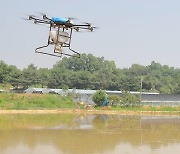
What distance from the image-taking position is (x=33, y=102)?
120 feet

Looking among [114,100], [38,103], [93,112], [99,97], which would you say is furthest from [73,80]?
[93,112]

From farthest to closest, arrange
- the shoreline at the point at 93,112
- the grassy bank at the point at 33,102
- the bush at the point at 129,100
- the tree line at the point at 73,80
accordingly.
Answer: the tree line at the point at 73,80 → the bush at the point at 129,100 → the grassy bank at the point at 33,102 → the shoreline at the point at 93,112

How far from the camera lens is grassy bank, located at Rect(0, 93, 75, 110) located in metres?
34.8

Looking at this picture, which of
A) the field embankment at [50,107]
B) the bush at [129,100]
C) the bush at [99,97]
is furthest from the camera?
the bush at [129,100]

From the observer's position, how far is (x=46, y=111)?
1337 inches

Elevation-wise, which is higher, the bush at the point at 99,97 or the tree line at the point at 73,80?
the tree line at the point at 73,80

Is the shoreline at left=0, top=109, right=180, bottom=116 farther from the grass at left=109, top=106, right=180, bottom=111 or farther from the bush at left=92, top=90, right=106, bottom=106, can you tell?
the bush at left=92, top=90, right=106, bottom=106

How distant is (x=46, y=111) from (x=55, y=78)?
24322 mm

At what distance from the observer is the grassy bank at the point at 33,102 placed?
→ 3485 cm

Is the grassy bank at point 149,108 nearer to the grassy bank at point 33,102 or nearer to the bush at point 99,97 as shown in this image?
the bush at point 99,97

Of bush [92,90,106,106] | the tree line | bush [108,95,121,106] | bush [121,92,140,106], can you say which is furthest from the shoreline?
the tree line

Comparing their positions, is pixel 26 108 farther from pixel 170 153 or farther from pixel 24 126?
pixel 170 153

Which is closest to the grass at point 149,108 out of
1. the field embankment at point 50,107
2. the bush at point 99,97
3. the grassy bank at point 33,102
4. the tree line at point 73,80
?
the field embankment at point 50,107

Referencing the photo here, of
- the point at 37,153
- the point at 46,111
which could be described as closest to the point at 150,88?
the point at 46,111
